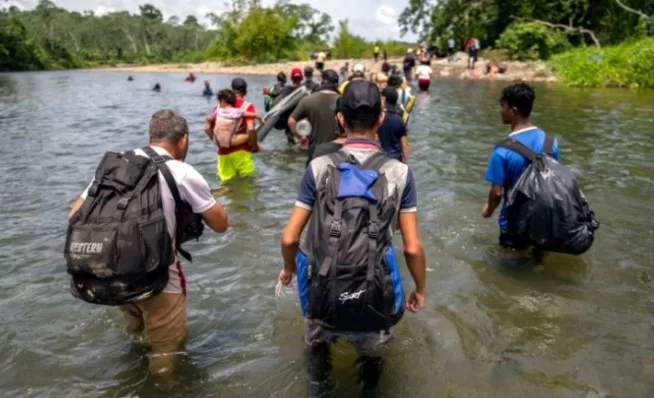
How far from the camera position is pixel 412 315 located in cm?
455

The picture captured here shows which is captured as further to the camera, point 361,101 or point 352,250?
→ point 361,101

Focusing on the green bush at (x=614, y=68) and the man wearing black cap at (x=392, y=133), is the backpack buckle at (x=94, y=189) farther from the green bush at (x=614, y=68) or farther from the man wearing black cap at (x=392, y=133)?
the green bush at (x=614, y=68)

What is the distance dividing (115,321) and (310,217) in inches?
102

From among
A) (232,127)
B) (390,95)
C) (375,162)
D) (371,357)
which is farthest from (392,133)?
(375,162)

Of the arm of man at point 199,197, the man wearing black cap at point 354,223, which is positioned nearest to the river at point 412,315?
the man wearing black cap at point 354,223

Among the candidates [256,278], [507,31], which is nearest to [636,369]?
[256,278]

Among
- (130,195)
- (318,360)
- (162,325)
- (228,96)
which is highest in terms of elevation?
(228,96)

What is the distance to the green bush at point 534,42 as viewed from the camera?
31.8 m

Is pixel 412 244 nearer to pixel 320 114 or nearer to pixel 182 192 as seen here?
pixel 182 192

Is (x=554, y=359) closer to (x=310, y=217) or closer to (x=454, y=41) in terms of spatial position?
(x=310, y=217)

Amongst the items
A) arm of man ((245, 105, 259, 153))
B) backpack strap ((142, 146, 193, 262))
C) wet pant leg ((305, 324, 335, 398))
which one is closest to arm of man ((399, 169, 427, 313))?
wet pant leg ((305, 324, 335, 398))

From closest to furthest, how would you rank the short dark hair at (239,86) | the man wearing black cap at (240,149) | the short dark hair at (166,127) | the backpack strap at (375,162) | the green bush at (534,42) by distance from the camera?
1. the backpack strap at (375,162)
2. the short dark hair at (166,127)
3. the man wearing black cap at (240,149)
4. the short dark hair at (239,86)
5. the green bush at (534,42)

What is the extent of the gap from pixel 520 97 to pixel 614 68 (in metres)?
22.4

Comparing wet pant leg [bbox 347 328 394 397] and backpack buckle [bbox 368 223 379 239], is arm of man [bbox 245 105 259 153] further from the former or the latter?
backpack buckle [bbox 368 223 379 239]
